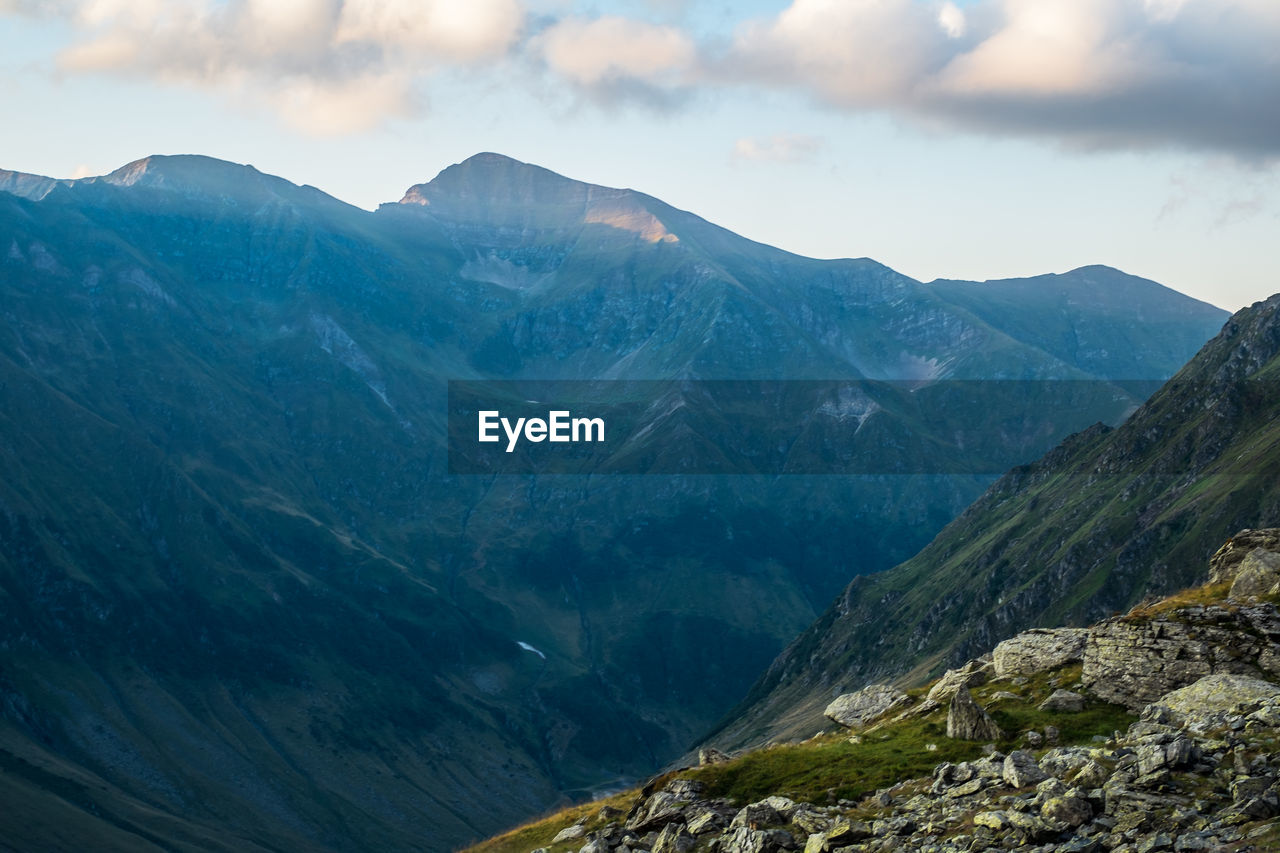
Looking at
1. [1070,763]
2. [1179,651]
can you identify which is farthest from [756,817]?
[1179,651]

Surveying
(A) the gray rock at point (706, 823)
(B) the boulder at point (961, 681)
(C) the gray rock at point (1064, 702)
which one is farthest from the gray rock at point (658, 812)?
(C) the gray rock at point (1064, 702)

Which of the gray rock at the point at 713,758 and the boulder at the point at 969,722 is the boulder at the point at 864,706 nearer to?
the gray rock at the point at 713,758

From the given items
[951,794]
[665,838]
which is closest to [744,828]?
[665,838]

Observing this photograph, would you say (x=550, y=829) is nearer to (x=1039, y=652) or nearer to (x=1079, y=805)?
(x=1039, y=652)

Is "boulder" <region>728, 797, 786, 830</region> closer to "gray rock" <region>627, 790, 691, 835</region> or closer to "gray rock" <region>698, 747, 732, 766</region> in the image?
"gray rock" <region>627, 790, 691, 835</region>

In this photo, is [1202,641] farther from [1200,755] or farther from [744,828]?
[744,828]

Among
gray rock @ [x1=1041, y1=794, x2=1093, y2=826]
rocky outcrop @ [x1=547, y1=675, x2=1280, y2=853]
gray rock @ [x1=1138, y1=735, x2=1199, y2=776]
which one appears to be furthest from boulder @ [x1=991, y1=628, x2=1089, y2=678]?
gray rock @ [x1=1041, y1=794, x2=1093, y2=826]

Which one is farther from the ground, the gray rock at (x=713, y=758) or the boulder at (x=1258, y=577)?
the boulder at (x=1258, y=577)
